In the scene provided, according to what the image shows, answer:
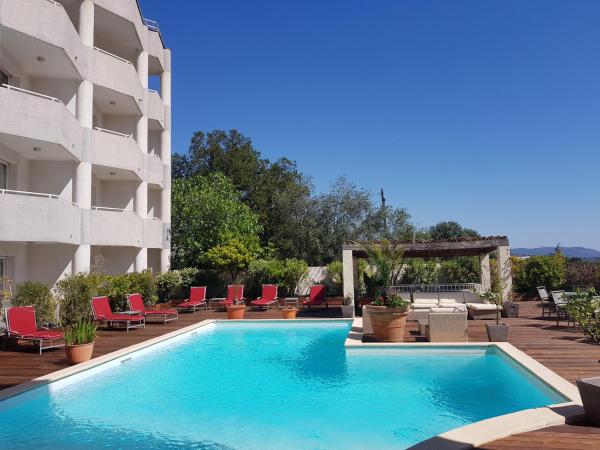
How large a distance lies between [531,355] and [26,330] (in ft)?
38.7

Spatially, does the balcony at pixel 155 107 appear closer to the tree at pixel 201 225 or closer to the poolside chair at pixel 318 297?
the tree at pixel 201 225

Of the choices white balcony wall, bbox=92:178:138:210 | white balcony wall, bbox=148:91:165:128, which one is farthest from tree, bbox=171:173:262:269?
white balcony wall, bbox=148:91:165:128

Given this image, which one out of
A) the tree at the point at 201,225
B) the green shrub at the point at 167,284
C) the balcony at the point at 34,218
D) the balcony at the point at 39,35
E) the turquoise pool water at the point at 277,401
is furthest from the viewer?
the tree at the point at 201,225

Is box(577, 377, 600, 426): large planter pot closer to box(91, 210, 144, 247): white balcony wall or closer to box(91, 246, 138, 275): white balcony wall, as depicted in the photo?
box(91, 210, 144, 247): white balcony wall

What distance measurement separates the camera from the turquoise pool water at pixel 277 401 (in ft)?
19.7

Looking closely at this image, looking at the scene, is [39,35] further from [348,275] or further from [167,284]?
[348,275]

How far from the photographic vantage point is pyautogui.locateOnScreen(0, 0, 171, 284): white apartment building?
13977 mm

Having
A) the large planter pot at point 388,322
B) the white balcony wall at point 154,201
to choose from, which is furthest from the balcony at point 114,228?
the large planter pot at point 388,322

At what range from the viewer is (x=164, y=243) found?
2370 centimetres

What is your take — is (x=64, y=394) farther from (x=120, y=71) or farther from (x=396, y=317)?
(x=120, y=71)

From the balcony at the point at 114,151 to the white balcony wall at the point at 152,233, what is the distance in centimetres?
261

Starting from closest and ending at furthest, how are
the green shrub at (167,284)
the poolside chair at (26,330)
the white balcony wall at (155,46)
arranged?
the poolside chair at (26,330) < the green shrub at (167,284) < the white balcony wall at (155,46)

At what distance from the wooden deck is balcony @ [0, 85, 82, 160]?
6.47 m

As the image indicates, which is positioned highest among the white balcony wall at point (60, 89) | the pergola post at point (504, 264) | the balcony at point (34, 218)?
the white balcony wall at point (60, 89)
